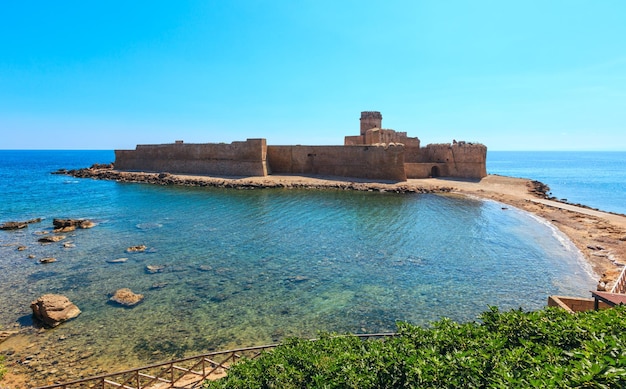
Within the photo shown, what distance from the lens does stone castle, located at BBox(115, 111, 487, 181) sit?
35.2m

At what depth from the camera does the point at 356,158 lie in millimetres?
36062

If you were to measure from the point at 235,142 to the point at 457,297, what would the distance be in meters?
31.4

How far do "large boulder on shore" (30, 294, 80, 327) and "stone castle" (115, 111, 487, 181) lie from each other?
28031mm

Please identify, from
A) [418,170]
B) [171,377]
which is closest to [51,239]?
[171,377]

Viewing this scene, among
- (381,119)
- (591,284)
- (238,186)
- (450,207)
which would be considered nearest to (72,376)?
(591,284)

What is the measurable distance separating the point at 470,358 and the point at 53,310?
33.8ft

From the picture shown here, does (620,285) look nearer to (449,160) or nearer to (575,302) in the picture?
(575,302)

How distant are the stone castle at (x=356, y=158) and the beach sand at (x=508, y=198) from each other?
1562 mm

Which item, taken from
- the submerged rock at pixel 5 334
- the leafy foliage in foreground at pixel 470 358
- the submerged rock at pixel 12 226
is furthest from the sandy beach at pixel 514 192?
the submerged rock at pixel 12 226

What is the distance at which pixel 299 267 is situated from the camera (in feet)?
43.4

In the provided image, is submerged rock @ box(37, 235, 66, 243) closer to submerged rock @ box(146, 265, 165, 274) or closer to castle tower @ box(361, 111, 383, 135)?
submerged rock @ box(146, 265, 165, 274)

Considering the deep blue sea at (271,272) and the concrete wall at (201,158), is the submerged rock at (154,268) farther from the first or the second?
the concrete wall at (201,158)

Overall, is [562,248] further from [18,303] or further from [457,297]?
[18,303]

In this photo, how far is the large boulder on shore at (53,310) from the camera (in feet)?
30.1
